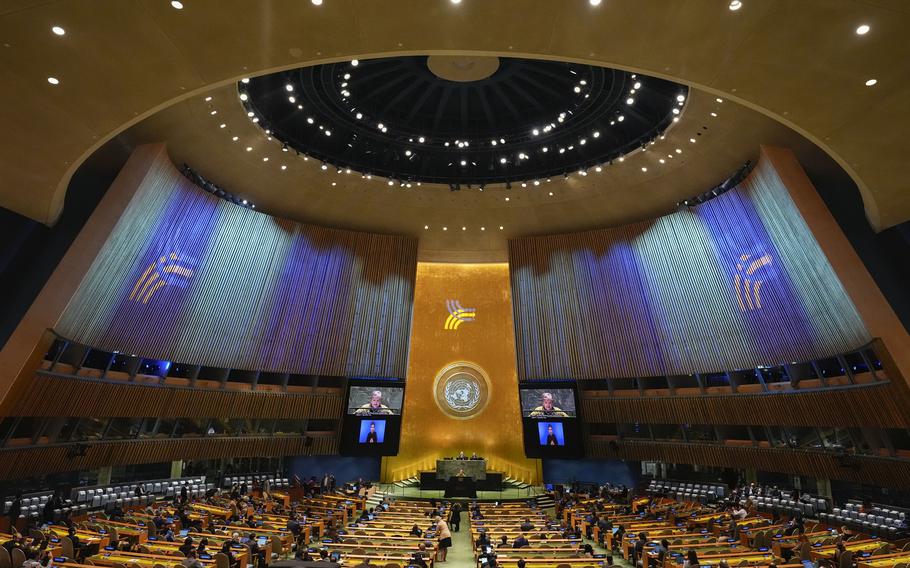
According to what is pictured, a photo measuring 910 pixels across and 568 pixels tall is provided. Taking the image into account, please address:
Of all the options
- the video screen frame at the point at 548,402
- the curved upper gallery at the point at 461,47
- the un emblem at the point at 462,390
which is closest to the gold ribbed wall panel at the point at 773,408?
the video screen frame at the point at 548,402

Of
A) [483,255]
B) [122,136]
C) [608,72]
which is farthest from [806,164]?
[122,136]

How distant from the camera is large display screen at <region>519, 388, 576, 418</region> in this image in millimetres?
21656

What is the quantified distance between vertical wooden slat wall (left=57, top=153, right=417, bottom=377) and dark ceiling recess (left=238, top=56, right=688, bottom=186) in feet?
13.6

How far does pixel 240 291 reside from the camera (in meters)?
19.3

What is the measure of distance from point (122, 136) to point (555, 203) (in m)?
15.5

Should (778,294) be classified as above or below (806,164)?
below

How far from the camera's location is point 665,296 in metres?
20.0

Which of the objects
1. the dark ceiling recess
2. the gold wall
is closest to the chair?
the dark ceiling recess

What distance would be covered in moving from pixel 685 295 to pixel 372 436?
13981 millimetres

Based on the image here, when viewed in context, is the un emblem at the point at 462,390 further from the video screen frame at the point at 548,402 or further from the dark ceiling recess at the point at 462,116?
the dark ceiling recess at the point at 462,116

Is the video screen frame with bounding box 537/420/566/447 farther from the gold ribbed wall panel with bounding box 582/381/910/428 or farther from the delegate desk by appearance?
the delegate desk

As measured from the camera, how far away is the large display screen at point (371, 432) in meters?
21.4

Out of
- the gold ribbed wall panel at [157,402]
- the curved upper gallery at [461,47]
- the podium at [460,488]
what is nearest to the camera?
the curved upper gallery at [461,47]

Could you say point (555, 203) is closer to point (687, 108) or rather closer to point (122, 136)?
point (687, 108)
